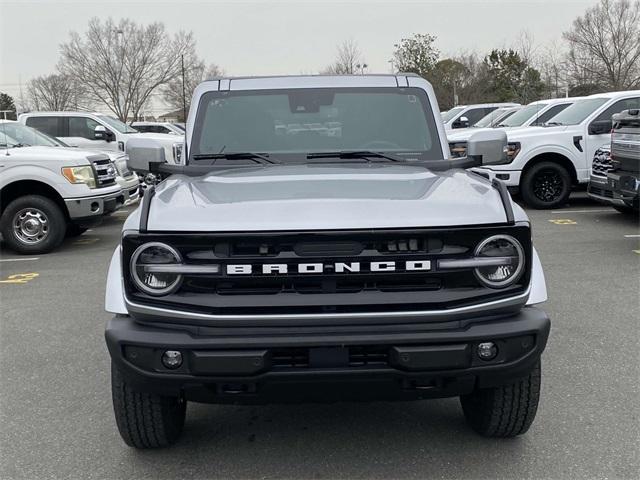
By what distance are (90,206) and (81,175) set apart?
1.41 feet

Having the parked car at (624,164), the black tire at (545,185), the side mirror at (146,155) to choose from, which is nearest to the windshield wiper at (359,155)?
the side mirror at (146,155)

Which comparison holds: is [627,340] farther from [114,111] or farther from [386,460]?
[114,111]

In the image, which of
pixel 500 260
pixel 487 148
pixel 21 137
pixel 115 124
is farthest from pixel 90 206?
pixel 115 124

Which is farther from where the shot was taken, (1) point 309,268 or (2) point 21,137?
(2) point 21,137

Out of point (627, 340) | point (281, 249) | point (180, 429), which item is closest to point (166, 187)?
point (281, 249)

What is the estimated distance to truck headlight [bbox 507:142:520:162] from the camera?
38.0 ft

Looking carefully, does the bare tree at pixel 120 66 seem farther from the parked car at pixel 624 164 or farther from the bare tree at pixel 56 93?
the parked car at pixel 624 164

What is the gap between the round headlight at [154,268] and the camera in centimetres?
282

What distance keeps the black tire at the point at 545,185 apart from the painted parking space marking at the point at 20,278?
7945mm

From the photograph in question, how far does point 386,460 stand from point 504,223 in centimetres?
129

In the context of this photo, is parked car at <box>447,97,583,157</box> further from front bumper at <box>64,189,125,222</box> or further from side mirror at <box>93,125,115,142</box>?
side mirror at <box>93,125,115,142</box>

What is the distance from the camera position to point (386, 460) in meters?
3.29

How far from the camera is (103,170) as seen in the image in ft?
31.1

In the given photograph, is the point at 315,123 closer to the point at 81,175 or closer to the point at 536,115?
the point at 81,175
